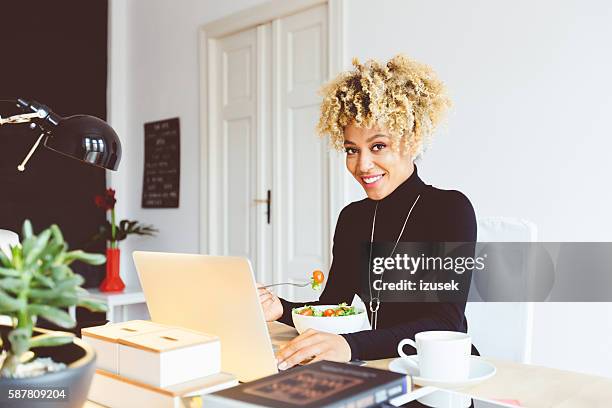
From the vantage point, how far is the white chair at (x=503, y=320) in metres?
1.44

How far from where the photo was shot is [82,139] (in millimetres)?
1224

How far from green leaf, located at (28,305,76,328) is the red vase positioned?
3.35 m

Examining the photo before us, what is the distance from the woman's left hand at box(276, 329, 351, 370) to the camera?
3.29 feet

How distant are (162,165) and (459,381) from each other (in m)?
3.44

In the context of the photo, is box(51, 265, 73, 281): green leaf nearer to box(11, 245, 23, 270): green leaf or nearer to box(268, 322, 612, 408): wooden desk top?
box(11, 245, 23, 270): green leaf

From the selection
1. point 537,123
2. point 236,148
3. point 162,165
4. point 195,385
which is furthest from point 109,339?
point 162,165

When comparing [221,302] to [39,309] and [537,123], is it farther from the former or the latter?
[537,123]

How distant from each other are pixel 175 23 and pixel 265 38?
87 cm

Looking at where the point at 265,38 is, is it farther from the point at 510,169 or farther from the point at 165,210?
the point at 510,169

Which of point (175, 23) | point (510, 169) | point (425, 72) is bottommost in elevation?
point (510, 169)

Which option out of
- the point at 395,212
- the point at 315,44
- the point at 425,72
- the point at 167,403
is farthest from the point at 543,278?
the point at 167,403

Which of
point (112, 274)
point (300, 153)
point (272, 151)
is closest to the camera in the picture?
point (300, 153)

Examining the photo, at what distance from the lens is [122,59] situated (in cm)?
443

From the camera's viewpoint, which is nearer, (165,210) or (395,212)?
(395,212)
